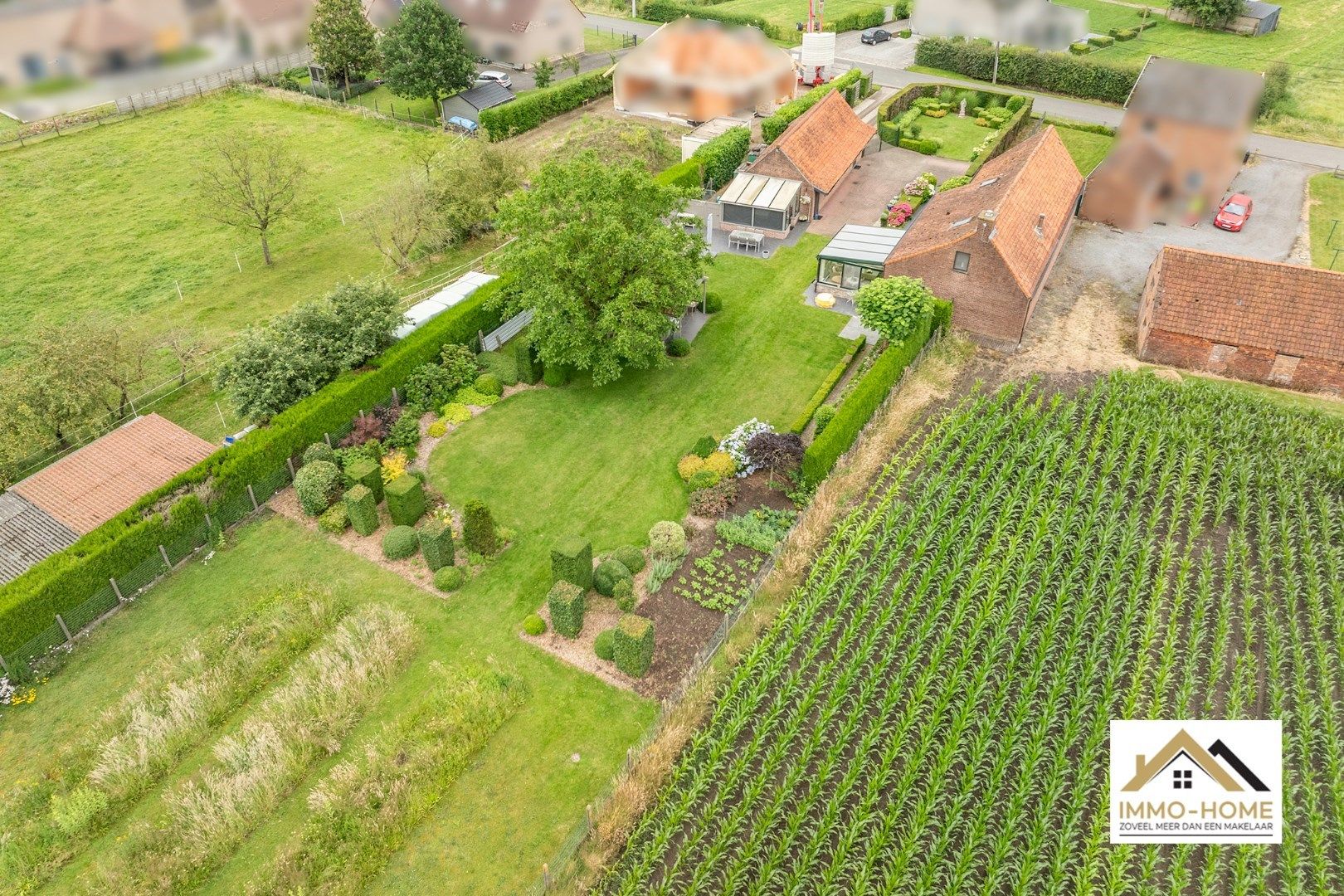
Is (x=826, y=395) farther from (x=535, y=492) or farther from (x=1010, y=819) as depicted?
(x=1010, y=819)

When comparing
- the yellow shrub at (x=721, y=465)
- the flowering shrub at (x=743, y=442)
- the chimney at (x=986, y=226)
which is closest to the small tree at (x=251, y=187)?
the flowering shrub at (x=743, y=442)

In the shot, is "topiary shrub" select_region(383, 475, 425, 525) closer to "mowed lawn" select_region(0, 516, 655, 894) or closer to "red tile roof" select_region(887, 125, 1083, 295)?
"mowed lawn" select_region(0, 516, 655, 894)

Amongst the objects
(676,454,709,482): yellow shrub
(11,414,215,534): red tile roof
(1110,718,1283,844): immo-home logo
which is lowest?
(1110,718,1283,844): immo-home logo

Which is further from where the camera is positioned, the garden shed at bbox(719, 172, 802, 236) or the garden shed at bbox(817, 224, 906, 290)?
the garden shed at bbox(719, 172, 802, 236)

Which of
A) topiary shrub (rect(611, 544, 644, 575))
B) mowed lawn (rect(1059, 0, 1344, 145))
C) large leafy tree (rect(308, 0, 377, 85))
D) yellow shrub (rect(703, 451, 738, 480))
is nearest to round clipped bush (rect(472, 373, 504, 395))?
yellow shrub (rect(703, 451, 738, 480))

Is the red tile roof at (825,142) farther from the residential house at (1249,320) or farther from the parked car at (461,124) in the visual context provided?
the parked car at (461,124)

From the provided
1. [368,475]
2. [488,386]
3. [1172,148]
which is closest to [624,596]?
→ [368,475]

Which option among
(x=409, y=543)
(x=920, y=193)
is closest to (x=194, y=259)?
(x=409, y=543)
